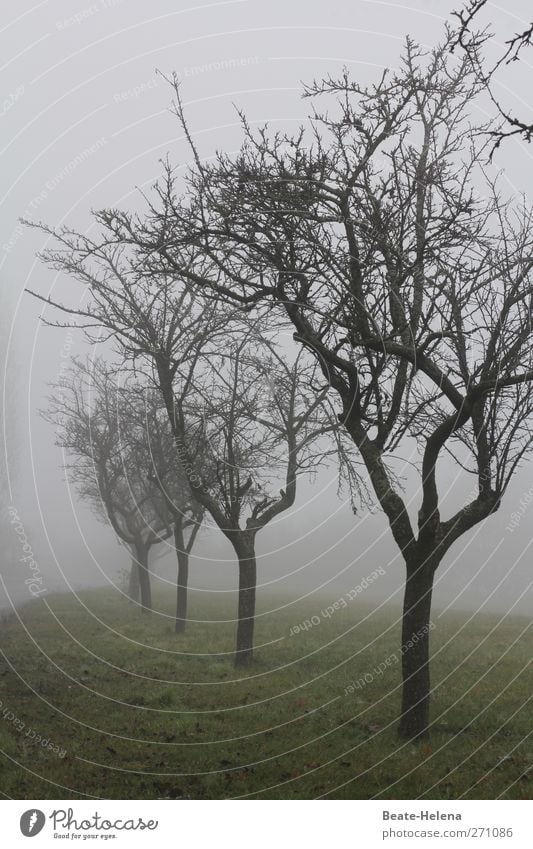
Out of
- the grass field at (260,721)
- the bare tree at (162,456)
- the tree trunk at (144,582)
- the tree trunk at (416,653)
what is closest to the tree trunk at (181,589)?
the bare tree at (162,456)

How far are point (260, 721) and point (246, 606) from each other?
20.4ft

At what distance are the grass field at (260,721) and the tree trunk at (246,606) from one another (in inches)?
17.7

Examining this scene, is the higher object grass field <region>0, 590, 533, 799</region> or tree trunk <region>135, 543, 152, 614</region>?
tree trunk <region>135, 543, 152, 614</region>

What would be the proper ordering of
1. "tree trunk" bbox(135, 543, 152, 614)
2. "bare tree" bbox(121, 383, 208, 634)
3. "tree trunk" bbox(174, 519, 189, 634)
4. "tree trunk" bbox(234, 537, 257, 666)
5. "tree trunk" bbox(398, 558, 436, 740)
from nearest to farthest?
"tree trunk" bbox(398, 558, 436, 740) → "tree trunk" bbox(234, 537, 257, 666) → "tree trunk" bbox(174, 519, 189, 634) → "bare tree" bbox(121, 383, 208, 634) → "tree trunk" bbox(135, 543, 152, 614)

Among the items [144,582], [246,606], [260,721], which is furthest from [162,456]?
[260,721]

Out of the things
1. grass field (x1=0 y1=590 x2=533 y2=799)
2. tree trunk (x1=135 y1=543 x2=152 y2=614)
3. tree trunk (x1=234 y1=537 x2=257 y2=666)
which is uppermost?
tree trunk (x1=135 y1=543 x2=152 y2=614)

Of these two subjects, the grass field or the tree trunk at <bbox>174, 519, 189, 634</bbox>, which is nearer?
the grass field

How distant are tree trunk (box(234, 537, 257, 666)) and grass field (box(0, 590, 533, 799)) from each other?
1.48 feet

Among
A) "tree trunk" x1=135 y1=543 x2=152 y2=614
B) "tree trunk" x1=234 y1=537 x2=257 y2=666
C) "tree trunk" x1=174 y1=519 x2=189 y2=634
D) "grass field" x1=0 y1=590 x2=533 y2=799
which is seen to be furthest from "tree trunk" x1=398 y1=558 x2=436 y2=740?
"tree trunk" x1=135 y1=543 x2=152 y2=614

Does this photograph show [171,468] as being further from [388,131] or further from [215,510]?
[388,131]

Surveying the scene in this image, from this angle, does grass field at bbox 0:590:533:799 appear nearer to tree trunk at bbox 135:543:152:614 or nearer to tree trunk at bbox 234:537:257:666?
tree trunk at bbox 234:537:257:666

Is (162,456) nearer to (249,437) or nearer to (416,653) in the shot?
(249,437)

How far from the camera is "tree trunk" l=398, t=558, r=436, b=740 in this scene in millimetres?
10367

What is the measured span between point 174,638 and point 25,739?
40.8ft
